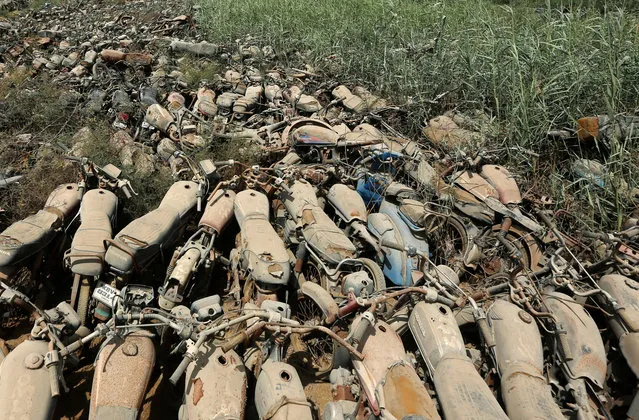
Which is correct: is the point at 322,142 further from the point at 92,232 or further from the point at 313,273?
the point at 92,232

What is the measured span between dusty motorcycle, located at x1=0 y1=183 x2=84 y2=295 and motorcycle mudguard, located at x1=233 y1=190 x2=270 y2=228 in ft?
4.66

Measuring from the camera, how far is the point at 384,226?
377 centimetres

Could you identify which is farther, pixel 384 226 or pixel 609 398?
pixel 384 226

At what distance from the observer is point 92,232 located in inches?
128

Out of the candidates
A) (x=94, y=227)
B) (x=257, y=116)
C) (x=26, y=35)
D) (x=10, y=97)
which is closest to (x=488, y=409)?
(x=94, y=227)

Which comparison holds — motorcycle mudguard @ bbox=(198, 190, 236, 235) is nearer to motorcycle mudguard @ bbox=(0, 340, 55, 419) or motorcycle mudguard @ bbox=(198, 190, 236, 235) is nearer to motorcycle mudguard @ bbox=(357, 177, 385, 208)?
motorcycle mudguard @ bbox=(357, 177, 385, 208)

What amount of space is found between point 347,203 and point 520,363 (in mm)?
1982

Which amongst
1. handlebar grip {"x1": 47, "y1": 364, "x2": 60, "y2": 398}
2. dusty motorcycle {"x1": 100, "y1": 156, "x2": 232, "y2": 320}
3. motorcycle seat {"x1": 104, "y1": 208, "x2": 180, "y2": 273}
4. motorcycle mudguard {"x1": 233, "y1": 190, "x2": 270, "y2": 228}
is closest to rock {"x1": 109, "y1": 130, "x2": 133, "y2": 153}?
dusty motorcycle {"x1": 100, "y1": 156, "x2": 232, "y2": 320}

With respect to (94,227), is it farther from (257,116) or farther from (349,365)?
(257,116)

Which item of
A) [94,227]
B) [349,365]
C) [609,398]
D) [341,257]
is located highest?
[94,227]

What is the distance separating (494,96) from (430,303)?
3561mm

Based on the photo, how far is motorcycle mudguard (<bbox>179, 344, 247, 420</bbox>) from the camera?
2242 mm

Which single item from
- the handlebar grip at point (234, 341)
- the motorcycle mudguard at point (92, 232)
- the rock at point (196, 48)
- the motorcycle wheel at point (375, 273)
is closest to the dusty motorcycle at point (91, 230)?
the motorcycle mudguard at point (92, 232)

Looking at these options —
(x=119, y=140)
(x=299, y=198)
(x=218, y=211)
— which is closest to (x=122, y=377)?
(x=218, y=211)
